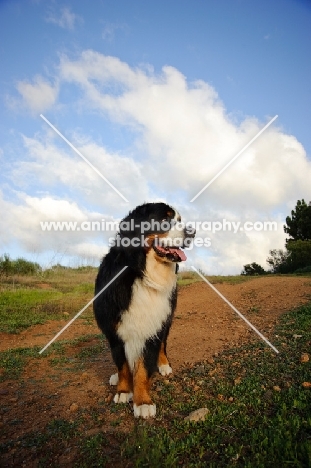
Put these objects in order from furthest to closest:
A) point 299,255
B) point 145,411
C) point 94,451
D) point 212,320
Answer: point 299,255 < point 212,320 < point 145,411 < point 94,451

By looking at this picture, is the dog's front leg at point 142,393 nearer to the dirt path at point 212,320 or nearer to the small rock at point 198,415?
the small rock at point 198,415

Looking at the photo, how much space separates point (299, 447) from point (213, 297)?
836 centimetres

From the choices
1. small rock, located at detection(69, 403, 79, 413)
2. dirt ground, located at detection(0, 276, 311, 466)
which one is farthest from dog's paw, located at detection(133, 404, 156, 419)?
small rock, located at detection(69, 403, 79, 413)

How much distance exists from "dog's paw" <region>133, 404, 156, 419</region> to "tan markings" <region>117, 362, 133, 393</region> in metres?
0.48

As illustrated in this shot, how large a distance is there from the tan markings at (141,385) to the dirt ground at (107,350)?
42 centimetres

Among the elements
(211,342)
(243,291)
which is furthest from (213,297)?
(211,342)

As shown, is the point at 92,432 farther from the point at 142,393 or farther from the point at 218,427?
Answer: the point at 218,427

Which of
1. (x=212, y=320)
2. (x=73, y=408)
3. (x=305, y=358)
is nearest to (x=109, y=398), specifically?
(x=73, y=408)

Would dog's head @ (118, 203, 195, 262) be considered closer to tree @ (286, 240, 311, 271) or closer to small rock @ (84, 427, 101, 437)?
small rock @ (84, 427, 101, 437)

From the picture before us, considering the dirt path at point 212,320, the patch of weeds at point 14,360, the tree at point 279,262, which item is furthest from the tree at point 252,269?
the patch of weeds at point 14,360

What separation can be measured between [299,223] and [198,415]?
29889mm

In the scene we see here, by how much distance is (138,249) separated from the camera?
379 centimetres

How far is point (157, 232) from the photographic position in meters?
3.92

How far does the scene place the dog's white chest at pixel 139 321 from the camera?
12.0ft
